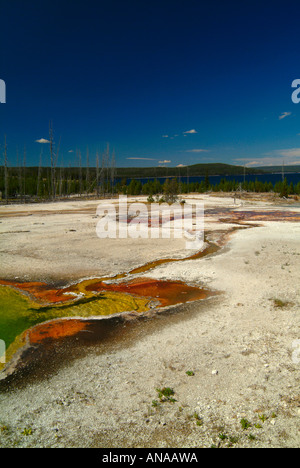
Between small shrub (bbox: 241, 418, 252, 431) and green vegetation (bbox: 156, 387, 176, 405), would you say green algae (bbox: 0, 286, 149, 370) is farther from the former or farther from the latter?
small shrub (bbox: 241, 418, 252, 431)

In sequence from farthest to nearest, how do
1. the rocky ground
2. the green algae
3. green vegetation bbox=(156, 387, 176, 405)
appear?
1. the green algae
2. green vegetation bbox=(156, 387, 176, 405)
3. the rocky ground

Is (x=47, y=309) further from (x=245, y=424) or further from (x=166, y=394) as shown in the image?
(x=245, y=424)

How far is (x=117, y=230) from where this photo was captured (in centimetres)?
2350

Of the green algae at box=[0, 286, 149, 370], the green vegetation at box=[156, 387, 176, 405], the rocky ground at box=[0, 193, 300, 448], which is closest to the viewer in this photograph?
the rocky ground at box=[0, 193, 300, 448]

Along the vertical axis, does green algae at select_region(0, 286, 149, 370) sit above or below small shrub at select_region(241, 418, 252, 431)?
above

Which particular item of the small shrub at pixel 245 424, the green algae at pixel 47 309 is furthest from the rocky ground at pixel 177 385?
the green algae at pixel 47 309

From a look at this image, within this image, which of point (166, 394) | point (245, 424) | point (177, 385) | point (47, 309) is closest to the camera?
point (245, 424)

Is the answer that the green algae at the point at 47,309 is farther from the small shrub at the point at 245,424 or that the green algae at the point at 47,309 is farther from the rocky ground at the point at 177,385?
the small shrub at the point at 245,424

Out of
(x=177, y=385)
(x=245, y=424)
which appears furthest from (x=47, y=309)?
(x=245, y=424)

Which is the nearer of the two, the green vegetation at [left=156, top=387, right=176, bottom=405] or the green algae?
the green vegetation at [left=156, top=387, right=176, bottom=405]

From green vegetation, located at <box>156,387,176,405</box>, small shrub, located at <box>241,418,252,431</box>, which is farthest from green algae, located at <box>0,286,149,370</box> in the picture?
small shrub, located at <box>241,418,252,431</box>

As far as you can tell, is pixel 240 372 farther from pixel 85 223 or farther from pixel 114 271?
pixel 85 223

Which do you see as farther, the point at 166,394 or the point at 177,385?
the point at 177,385

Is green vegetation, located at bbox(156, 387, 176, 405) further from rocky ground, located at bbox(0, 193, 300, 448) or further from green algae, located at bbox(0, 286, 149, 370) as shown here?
green algae, located at bbox(0, 286, 149, 370)
